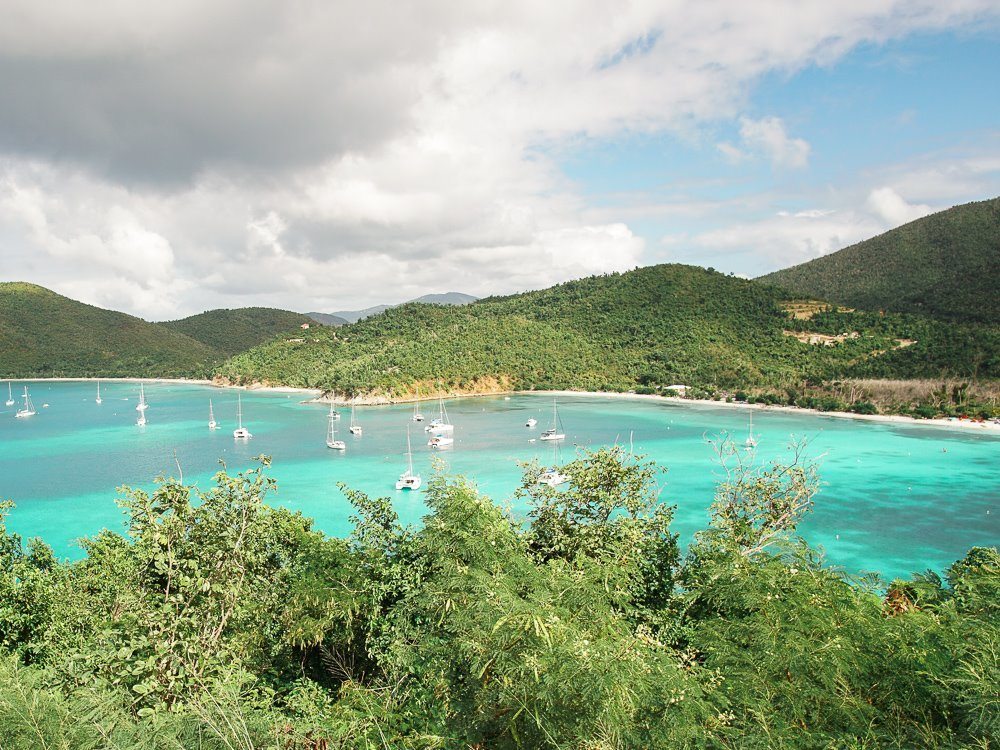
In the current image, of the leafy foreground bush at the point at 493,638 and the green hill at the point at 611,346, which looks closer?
the leafy foreground bush at the point at 493,638

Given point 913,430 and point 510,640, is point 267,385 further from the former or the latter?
point 510,640

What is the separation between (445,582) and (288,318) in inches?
6913

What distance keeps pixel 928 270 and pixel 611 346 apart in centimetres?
4925

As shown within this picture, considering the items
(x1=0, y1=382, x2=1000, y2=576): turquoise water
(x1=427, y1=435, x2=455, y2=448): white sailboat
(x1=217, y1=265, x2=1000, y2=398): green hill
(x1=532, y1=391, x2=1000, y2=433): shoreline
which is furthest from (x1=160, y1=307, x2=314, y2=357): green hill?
(x1=427, y1=435, x2=455, y2=448): white sailboat

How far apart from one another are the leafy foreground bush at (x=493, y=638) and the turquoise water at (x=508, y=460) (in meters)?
10.4

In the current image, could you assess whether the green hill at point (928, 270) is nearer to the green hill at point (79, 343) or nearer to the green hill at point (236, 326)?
the green hill at point (79, 343)

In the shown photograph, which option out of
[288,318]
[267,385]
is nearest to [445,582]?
[267,385]

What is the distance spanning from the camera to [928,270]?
89.8m

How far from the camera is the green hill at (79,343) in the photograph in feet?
377

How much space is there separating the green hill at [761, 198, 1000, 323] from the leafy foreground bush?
80795mm

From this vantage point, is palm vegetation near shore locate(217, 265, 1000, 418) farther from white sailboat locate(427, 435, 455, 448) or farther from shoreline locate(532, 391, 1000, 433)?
white sailboat locate(427, 435, 455, 448)

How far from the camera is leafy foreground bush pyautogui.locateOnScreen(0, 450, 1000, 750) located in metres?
4.14

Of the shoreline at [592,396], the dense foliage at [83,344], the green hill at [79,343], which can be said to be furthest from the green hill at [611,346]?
the green hill at [79,343]

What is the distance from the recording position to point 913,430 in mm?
52656
